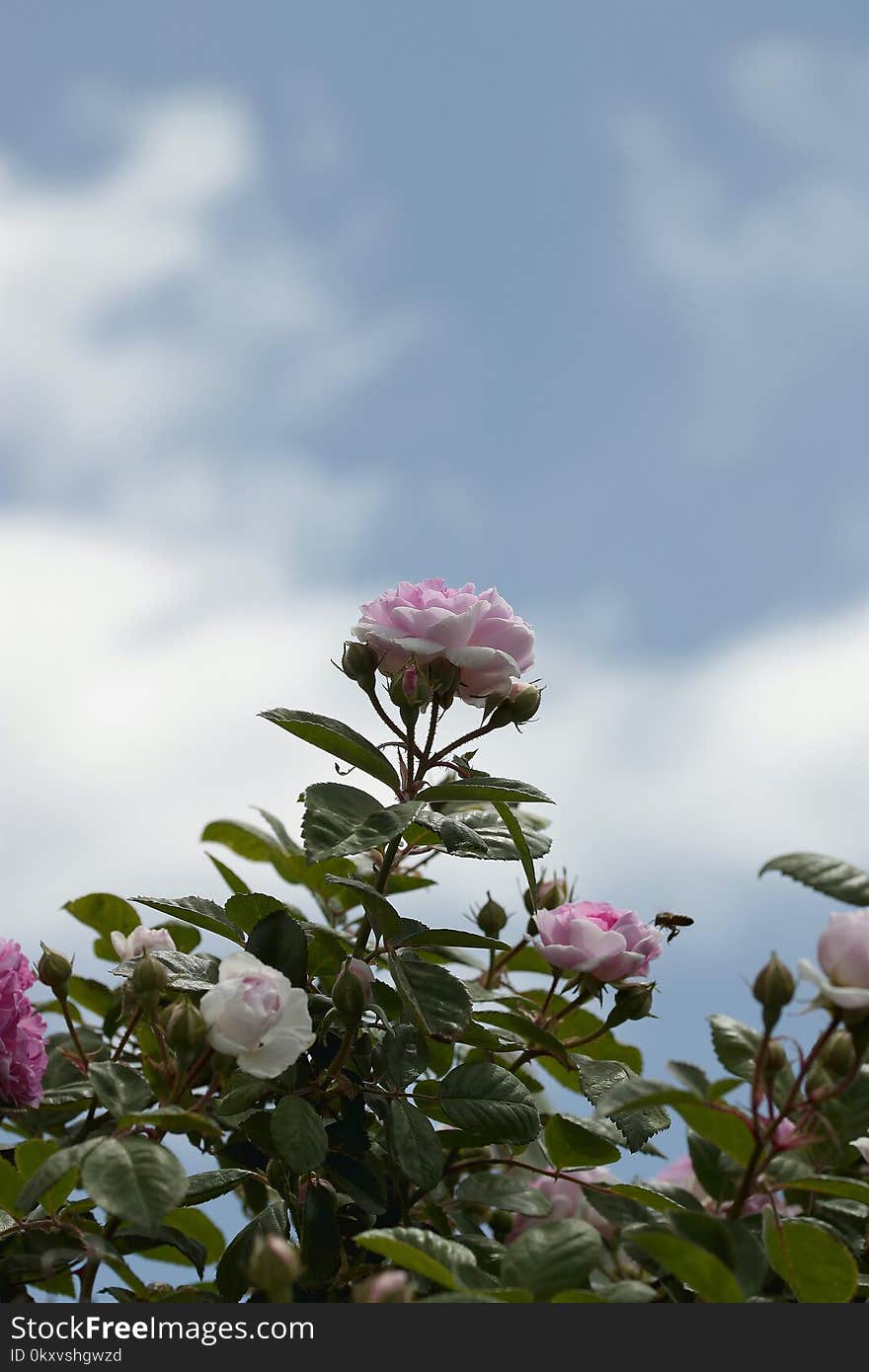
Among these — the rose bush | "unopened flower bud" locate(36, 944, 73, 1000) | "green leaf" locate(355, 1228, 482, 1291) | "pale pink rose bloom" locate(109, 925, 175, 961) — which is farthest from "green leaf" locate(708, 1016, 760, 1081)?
"unopened flower bud" locate(36, 944, 73, 1000)

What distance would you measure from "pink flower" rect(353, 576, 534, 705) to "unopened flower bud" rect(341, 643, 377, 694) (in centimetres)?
2

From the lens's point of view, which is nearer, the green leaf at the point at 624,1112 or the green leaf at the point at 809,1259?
the green leaf at the point at 809,1259

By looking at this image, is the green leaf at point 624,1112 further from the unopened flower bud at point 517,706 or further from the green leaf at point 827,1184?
the unopened flower bud at point 517,706

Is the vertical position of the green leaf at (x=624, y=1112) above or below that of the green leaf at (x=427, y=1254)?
above

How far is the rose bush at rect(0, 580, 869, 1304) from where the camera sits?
63.5 inches

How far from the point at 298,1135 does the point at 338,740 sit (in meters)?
0.63

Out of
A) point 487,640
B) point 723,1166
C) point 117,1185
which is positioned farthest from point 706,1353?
point 487,640

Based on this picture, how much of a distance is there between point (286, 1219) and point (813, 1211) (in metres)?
0.86

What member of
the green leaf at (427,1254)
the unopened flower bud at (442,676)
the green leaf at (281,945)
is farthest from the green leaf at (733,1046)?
the unopened flower bud at (442,676)

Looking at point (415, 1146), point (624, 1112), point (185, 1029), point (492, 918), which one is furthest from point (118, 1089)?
point (492, 918)

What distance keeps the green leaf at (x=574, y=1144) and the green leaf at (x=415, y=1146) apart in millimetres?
206

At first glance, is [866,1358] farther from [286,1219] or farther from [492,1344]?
[286,1219]

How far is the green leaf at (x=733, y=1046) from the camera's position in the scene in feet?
6.31

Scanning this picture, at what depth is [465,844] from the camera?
2201 millimetres
